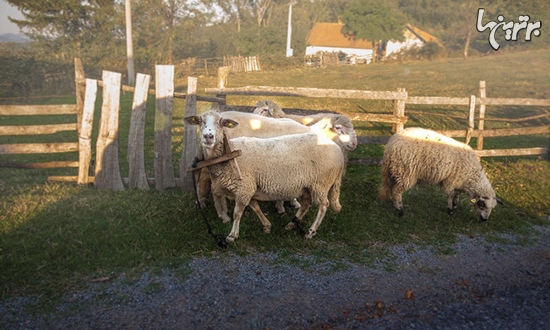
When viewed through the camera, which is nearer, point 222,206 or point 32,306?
point 32,306

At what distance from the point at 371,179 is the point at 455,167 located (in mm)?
1886

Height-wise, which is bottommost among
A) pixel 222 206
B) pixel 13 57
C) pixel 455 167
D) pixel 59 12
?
pixel 222 206

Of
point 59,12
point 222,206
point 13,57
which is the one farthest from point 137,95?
point 59,12

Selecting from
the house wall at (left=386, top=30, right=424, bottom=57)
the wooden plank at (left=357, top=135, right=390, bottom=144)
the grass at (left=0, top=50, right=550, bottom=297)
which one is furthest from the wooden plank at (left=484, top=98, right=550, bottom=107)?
the house wall at (left=386, top=30, right=424, bottom=57)

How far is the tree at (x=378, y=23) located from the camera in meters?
61.1

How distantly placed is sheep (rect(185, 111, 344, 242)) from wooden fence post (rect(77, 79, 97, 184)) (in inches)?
97.6

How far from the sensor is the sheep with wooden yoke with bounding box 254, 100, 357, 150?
25.1ft

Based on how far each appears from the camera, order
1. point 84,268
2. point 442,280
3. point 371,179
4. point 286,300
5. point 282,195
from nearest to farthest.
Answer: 1. point 286,300
2. point 84,268
3. point 442,280
4. point 282,195
5. point 371,179

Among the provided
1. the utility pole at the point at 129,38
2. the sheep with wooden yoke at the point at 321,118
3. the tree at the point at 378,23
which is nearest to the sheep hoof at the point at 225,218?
the sheep with wooden yoke at the point at 321,118

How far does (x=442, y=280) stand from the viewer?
4965 mm

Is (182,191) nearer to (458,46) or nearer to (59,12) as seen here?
(59,12)

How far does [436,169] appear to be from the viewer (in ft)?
23.7

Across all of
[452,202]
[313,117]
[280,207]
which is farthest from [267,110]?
[452,202]

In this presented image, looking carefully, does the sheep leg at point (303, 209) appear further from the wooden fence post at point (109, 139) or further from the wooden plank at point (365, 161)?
the wooden fence post at point (109, 139)
